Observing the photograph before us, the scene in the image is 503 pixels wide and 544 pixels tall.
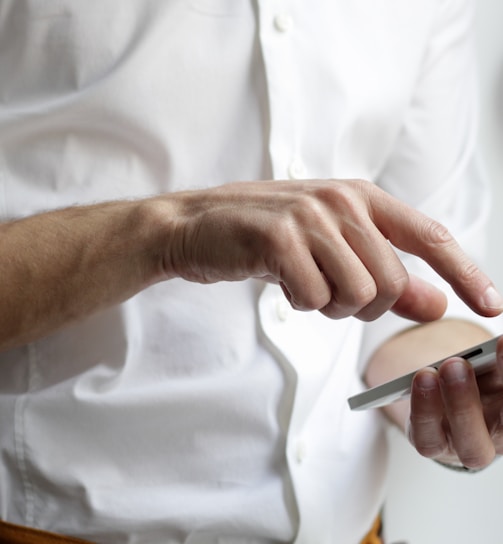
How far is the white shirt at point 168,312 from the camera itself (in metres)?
0.82

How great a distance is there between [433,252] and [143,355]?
0.34 m

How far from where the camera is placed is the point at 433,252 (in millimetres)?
626

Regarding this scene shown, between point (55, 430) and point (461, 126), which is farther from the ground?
point (461, 126)

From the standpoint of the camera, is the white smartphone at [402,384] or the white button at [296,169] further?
the white button at [296,169]

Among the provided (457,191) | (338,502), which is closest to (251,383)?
(338,502)

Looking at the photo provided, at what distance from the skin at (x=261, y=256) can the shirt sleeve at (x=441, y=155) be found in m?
0.28

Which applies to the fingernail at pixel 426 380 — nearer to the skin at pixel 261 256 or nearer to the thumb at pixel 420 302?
the skin at pixel 261 256

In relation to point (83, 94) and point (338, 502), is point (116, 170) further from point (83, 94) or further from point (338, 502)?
point (338, 502)

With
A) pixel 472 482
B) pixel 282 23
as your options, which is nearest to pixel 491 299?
pixel 282 23

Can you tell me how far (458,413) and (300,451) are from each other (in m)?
0.25

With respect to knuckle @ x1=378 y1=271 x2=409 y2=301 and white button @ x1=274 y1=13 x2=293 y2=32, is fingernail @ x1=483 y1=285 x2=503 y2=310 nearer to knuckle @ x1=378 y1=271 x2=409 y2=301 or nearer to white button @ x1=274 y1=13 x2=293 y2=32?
knuckle @ x1=378 y1=271 x2=409 y2=301

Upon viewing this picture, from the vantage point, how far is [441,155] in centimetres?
108

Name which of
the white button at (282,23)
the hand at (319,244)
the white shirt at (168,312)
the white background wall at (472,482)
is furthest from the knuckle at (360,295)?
the white background wall at (472,482)

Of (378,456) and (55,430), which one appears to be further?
(378,456)
